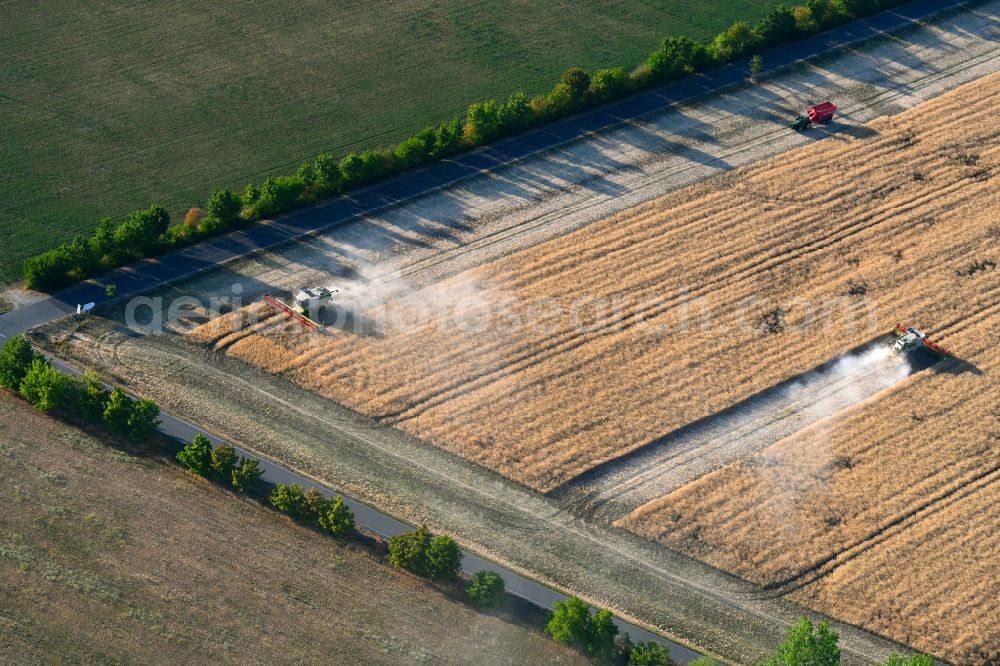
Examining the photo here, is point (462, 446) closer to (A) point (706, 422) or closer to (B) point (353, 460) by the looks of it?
(B) point (353, 460)

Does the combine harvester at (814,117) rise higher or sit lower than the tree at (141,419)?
higher

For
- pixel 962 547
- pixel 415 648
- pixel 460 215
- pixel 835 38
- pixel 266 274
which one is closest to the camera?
pixel 415 648

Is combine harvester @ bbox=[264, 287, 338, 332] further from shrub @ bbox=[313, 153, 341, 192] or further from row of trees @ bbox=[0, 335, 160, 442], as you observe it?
row of trees @ bbox=[0, 335, 160, 442]

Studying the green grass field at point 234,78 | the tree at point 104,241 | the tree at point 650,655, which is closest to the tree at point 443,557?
the tree at point 650,655

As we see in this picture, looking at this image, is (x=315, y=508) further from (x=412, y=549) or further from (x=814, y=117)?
(x=814, y=117)

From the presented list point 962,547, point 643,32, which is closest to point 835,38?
point 643,32

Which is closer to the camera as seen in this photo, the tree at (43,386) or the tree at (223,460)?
the tree at (223,460)

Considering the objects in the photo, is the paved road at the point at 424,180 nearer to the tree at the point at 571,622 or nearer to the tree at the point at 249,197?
the tree at the point at 249,197
